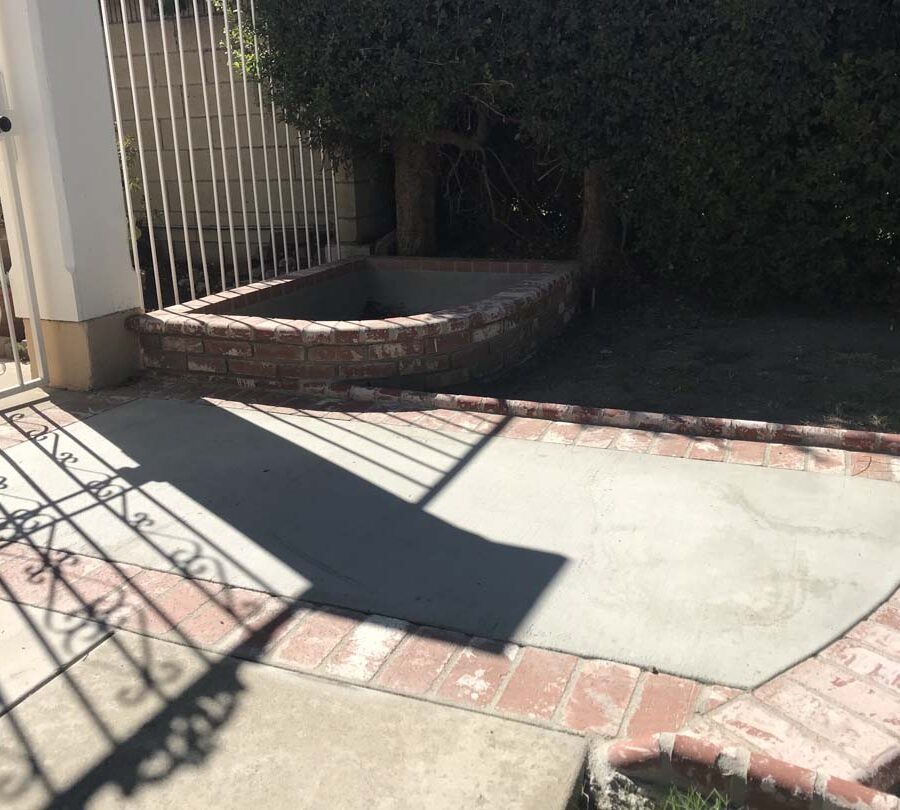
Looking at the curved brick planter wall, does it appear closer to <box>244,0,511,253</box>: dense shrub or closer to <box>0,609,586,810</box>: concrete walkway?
<box>244,0,511,253</box>: dense shrub

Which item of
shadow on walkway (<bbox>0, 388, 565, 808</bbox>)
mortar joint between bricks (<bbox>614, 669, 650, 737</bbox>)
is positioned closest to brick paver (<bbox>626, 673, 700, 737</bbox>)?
mortar joint between bricks (<bbox>614, 669, 650, 737</bbox>)

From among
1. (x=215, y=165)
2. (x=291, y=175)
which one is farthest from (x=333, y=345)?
(x=215, y=165)

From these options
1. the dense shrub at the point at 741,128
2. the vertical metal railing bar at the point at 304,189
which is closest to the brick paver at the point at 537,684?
the dense shrub at the point at 741,128

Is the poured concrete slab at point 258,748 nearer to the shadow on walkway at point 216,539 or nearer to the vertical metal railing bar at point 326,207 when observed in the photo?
the shadow on walkway at point 216,539

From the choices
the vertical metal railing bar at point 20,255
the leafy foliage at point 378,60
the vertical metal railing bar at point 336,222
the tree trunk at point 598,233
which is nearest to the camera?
the vertical metal railing bar at point 20,255

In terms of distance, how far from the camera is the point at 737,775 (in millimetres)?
1935

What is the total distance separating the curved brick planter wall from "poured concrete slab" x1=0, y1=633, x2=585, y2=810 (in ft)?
8.57

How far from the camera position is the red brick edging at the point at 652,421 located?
381cm

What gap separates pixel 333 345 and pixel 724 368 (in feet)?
7.88

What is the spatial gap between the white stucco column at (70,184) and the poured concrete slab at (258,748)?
2.98m

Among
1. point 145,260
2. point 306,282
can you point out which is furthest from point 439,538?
point 145,260

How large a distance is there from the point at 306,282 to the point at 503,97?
1.95 m

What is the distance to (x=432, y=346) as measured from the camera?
4.96m

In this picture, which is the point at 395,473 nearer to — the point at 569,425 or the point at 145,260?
the point at 569,425
